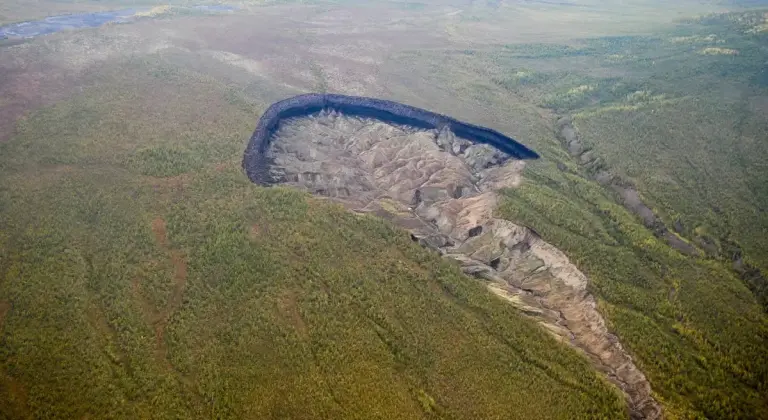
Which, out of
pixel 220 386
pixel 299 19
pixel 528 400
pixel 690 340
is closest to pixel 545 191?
pixel 690 340

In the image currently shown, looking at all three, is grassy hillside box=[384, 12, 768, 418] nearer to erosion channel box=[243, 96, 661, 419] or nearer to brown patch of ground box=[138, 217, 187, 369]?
erosion channel box=[243, 96, 661, 419]

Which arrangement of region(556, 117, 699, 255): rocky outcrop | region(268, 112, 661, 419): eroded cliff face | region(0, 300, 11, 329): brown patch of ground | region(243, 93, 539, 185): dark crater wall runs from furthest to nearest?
region(243, 93, 539, 185): dark crater wall → region(556, 117, 699, 255): rocky outcrop → region(268, 112, 661, 419): eroded cliff face → region(0, 300, 11, 329): brown patch of ground

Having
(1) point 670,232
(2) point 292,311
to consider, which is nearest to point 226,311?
(2) point 292,311

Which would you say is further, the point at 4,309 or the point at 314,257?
the point at 314,257

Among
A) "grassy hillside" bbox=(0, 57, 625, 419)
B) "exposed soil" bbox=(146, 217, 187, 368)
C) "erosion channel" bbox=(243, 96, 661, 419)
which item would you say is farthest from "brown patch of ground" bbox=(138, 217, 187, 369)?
"erosion channel" bbox=(243, 96, 661, 419)

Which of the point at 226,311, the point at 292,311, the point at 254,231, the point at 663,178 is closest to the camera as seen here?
the point at 226,311

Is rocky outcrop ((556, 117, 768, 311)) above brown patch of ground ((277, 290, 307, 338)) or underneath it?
above

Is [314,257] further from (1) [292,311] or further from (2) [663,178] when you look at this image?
(2) [663,178]
